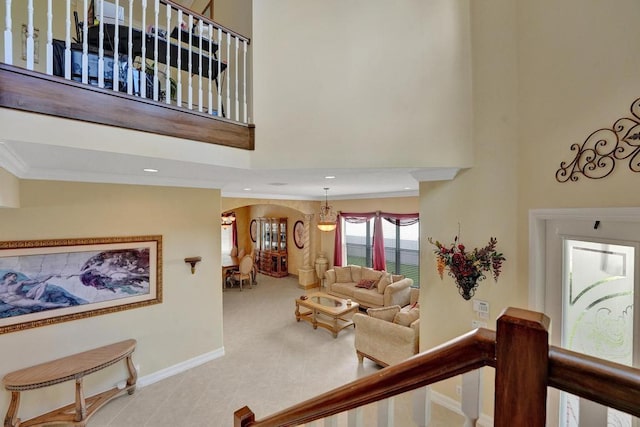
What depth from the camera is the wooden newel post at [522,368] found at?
0.46m

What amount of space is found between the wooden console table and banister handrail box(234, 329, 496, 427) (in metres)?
3.12

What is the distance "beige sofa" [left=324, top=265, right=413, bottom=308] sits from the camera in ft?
19.5

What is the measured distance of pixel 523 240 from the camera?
243cm

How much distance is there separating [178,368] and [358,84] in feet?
13.9

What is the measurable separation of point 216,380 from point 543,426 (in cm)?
413

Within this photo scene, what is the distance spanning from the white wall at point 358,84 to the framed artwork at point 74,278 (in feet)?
7.26

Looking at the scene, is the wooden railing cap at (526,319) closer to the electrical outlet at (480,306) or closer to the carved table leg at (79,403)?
the electrical outlet at (480,306)

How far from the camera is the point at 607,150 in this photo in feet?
5.94

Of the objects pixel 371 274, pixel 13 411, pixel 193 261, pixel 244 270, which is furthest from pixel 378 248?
pixel 13 411

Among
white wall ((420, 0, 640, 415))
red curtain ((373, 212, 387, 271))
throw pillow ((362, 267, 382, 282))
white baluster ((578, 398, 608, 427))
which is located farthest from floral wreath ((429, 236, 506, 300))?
red curtain ((373, 212, 387, 271))

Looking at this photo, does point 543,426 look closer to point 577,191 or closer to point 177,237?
point 577,191

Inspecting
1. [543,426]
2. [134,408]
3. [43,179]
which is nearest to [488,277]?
[543,426]

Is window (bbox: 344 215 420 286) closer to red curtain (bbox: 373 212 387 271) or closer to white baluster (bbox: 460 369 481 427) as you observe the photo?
red curtain (bbox: 373 212 387 271)

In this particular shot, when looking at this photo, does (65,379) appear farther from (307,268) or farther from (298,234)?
(298,234)
